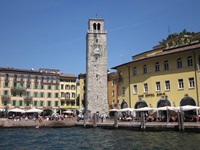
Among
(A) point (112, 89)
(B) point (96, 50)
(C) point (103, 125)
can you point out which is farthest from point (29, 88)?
(C) point (103, 125)

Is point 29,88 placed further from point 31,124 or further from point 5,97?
point 31,124

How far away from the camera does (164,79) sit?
35875mm

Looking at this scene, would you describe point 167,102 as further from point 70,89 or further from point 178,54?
point 70,89

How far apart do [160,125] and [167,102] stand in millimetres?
8936

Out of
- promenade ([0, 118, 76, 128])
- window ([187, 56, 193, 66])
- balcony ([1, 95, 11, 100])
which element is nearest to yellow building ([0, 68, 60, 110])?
balcony ([1, 95, 11, 100])

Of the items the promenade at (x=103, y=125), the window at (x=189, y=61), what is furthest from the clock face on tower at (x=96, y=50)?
the window at (x=189, y=61)

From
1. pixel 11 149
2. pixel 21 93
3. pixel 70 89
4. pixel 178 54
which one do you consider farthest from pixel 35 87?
pixel 11 149

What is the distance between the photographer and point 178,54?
34.4 m

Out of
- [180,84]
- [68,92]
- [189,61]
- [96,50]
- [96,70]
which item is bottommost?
[180,84]

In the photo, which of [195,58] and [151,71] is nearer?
[195,58]

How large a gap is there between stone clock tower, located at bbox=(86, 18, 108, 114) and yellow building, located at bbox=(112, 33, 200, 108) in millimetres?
8325

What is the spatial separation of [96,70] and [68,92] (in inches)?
760

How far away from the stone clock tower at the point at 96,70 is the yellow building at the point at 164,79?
27.3 feet

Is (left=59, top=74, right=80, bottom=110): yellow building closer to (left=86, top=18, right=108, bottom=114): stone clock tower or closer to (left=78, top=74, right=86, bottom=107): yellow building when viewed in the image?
(left=78, top=74, right=86, bottom=107): yellow building
